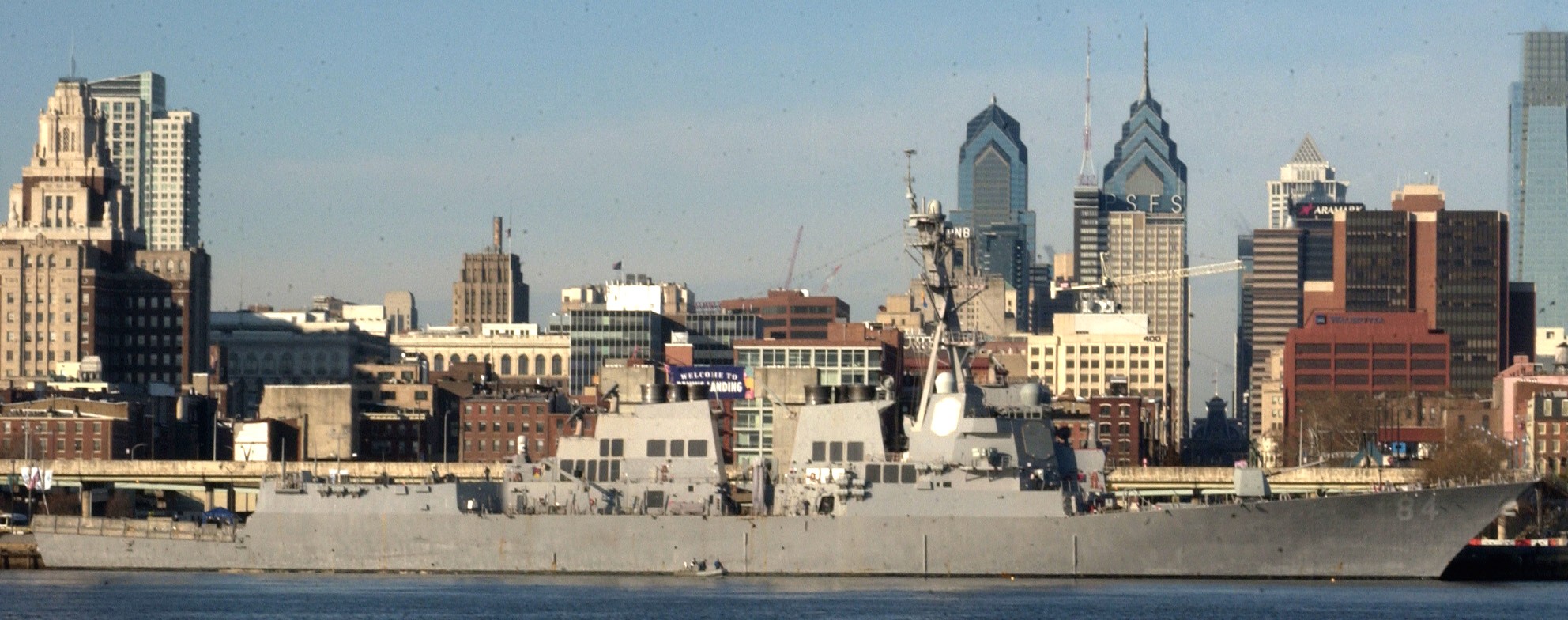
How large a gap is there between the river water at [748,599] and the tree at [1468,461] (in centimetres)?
3752

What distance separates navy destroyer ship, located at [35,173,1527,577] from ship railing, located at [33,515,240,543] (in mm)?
300

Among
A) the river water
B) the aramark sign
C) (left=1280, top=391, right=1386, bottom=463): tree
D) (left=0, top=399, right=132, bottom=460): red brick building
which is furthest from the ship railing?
(left=1280, top=391, right=1386, bottom=463): tree

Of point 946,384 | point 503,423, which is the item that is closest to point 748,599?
point 946,384

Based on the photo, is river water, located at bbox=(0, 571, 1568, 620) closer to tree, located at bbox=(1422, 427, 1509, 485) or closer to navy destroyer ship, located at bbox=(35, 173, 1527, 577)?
navy destroyer ship, located at bbox=(35, 173, 1527, 577)

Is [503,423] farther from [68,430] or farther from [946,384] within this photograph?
[946,384]

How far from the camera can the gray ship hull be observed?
74.2m

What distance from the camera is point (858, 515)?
7519 centimetres

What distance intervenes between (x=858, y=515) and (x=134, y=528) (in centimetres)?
2406

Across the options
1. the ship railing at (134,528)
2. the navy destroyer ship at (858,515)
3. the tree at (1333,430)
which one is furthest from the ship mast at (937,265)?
the tree at (1333,430)

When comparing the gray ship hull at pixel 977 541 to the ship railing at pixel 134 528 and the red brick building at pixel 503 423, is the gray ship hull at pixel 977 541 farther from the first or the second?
the red brick building at pixel 503 423

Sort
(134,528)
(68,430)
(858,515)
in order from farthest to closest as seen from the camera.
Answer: (68,430) → (134,528) → (858,515)

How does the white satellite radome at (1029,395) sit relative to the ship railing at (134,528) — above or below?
above

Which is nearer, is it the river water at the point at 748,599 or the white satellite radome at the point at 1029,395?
the river water at the point at 748,599

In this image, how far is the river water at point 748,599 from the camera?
6675 centimetres
